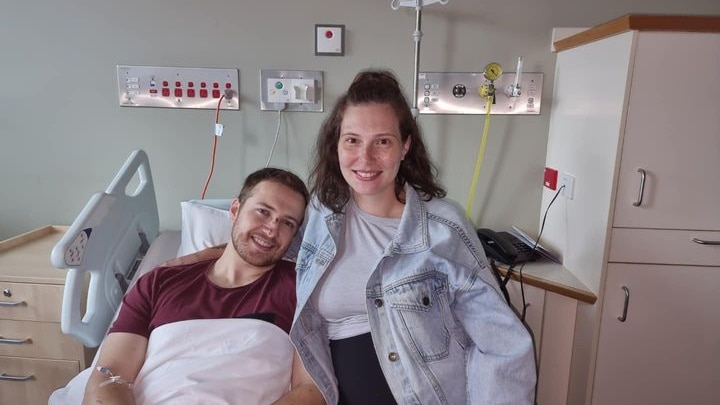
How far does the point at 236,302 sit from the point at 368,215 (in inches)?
16.6

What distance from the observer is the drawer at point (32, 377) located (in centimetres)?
164

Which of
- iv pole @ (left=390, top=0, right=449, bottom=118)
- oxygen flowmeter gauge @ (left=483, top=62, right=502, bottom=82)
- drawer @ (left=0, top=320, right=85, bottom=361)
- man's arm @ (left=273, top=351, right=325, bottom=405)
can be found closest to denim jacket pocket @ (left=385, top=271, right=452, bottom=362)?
man's arm @ (left=273, top=351, right=325, bottom=405)

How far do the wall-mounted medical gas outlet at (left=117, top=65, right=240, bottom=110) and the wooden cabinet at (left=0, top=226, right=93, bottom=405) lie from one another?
2.55 ft

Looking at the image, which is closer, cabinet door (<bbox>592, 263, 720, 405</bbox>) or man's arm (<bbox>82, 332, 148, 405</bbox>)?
man's arm (<bbox>82, 332, 148, 405</bbox>)

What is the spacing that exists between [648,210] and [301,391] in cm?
121

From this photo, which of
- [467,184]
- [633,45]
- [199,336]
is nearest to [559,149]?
[467,184]

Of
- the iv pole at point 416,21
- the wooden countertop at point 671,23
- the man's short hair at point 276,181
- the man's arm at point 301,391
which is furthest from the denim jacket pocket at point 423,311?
the wooden countertop at point 671,23

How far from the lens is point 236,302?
4.13 ft

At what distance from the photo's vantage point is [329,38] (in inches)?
76.4

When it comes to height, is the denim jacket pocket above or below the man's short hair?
below

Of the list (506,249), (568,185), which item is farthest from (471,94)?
(506,249)

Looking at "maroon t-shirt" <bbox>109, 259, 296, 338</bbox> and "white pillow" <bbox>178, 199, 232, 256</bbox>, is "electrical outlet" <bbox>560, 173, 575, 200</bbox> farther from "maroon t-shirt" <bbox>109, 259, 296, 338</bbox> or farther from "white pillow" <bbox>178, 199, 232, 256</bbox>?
"white pillow" <bbox>178, 199, 232, 256</bbox>

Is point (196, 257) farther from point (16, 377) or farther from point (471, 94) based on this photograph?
point (471, 94)

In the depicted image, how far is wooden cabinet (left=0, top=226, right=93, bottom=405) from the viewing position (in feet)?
5.27
